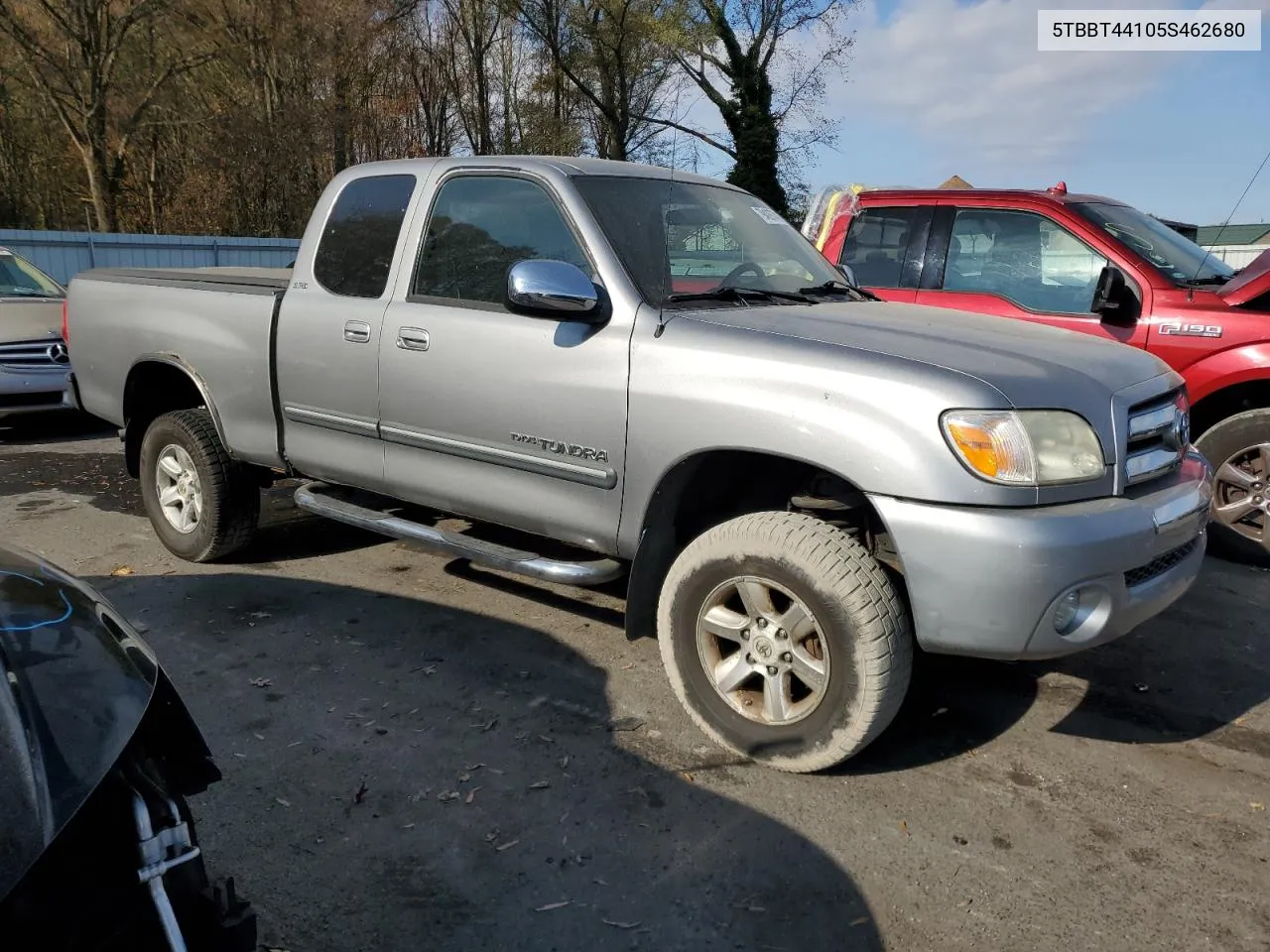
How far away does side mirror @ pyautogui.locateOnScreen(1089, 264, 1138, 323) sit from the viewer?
17.0 feet

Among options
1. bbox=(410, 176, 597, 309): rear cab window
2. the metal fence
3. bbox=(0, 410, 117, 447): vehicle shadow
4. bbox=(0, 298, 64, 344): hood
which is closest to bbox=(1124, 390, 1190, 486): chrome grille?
bbox=(410, 176, 597, 309): rear cab window

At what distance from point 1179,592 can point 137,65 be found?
23315 mm

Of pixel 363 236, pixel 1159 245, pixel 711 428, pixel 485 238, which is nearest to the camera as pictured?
pixel 711 428

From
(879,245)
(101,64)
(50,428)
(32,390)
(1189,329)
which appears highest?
(101,64)

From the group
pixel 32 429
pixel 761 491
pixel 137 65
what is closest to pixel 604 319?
pixel 761 491

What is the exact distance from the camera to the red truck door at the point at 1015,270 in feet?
18.2

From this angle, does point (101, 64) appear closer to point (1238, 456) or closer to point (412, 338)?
point (412, 338)

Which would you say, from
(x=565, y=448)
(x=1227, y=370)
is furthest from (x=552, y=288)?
(x=1227, y=370)

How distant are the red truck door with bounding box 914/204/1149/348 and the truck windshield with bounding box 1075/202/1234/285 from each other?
243 millimetres

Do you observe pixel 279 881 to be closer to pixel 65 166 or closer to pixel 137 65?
pixel 137 65

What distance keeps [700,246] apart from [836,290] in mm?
660

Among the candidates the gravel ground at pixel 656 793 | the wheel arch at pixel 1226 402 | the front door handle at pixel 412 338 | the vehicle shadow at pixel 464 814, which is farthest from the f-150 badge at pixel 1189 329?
the front door handle at pixel 412 338

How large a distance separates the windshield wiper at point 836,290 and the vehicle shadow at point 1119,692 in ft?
5.17

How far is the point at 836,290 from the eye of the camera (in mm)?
4105
